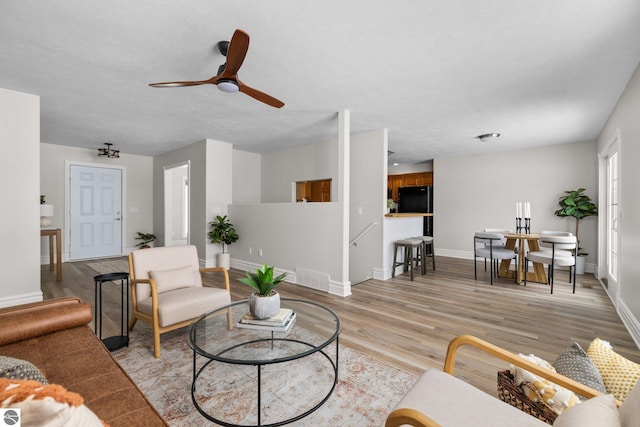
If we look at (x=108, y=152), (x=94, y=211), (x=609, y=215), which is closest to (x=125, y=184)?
(x=94, y=211)

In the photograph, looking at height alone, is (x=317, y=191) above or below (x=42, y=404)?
above

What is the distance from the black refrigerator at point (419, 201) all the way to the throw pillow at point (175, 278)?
223 inches

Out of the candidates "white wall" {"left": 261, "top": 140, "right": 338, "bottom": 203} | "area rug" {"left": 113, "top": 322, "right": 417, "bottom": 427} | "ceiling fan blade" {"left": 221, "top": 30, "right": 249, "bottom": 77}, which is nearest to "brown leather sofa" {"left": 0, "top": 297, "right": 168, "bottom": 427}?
"area rug" {"left": 113, "top": 322, "right": 417, "bottom": 427}

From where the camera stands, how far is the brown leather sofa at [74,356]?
3.43ft

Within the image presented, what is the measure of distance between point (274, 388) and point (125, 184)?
263 inches

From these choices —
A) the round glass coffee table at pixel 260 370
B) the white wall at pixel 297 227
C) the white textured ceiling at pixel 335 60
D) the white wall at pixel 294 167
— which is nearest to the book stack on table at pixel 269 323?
the round glass coffee table at pixel 260 370

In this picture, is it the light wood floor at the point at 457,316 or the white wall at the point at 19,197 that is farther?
the white wall at the point at 19,197

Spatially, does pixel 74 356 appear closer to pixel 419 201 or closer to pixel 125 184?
pixel 125 184

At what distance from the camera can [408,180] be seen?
25.8 ft

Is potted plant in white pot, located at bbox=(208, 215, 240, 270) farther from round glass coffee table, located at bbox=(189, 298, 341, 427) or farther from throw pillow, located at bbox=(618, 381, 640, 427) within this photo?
throw pillow, located at bbox=(618, 381, 640, 427)

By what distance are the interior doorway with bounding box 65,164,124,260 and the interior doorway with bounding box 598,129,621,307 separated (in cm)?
870

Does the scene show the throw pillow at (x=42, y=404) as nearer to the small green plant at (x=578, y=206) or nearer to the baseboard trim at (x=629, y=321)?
the baseboard trim at (x=629, y=321)

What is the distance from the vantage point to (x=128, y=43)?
2266 mm

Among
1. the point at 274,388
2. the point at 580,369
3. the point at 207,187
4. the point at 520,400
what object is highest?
the point at 207,187
